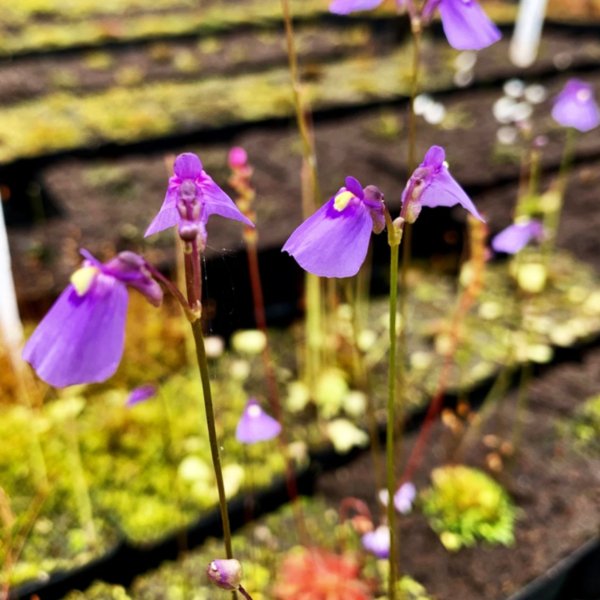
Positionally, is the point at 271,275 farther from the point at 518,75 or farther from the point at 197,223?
the point at 518,75

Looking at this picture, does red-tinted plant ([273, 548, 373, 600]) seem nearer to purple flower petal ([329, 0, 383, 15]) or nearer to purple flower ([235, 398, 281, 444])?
purple flower ([235, 398, 281, 444])

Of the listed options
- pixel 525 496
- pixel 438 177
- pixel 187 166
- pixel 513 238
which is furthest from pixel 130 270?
pixel 525 496

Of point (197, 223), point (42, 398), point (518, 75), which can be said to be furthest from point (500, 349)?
point (518, 75)

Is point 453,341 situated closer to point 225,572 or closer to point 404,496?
point 404,496

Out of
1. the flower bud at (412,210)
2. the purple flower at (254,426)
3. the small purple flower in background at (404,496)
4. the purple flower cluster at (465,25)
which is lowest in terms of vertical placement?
the small purple flower in background at (404,496)

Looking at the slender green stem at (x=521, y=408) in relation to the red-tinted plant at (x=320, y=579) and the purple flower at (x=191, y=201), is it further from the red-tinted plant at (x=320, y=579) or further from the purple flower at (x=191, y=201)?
the purple flower at (x=191, y=201)

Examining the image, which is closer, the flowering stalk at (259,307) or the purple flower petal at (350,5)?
the purple flower petal at (350,5)

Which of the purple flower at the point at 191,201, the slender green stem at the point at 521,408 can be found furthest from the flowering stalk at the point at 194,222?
the slender green stem at the point at 521,408
